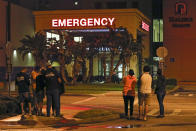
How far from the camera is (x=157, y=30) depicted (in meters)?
70.4

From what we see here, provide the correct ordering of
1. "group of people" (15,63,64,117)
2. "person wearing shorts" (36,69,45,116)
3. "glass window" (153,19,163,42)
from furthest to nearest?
"glass window" (153,19,163,42) → "person wearing shorts" (36,69,45,116) → "group of people" (15,63,64,117)

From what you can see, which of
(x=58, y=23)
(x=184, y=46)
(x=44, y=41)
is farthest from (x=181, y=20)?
(x=44, y=41)

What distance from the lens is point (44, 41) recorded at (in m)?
47.2

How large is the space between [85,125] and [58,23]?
38.7m

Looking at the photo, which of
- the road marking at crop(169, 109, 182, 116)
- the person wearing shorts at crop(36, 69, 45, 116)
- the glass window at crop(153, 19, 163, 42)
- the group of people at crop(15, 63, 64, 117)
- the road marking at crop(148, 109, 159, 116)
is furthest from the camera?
the glass window at crop(153, 19, 163, 42)

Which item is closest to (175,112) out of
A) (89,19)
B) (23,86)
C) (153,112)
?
(153,112)

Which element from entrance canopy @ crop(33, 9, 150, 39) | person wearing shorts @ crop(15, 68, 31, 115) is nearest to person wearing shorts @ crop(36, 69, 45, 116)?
person wearing shorts @ crop(15, 68, 31, 115)

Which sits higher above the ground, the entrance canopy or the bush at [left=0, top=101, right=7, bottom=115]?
the entrance canopy

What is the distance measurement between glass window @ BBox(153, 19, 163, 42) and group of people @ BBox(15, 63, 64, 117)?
5352cm

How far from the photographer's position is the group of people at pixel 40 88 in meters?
15.9

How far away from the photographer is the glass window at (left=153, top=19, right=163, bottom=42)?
2756 inches

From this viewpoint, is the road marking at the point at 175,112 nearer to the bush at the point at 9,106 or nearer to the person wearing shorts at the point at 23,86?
the person wearing shorts at the point at 23,86

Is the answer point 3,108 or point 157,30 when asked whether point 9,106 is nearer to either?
point 3,108

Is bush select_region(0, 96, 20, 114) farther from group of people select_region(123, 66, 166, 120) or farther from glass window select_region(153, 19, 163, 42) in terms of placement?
glass window select_region(153, 19, 163, 42)
